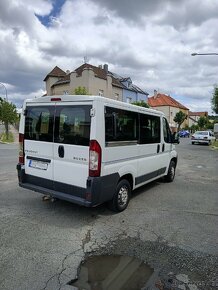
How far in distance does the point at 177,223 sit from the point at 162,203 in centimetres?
128

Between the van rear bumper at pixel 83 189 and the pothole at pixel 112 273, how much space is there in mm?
1209

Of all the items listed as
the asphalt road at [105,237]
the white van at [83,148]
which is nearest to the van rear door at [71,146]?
the white van at [83,148]

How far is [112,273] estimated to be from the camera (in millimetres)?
3395

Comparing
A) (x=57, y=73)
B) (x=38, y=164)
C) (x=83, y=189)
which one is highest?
(x=57, y=73)

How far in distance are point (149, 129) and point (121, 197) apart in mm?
1937

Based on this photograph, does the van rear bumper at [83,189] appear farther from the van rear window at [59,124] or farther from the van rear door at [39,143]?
the van rear window at [59,124]

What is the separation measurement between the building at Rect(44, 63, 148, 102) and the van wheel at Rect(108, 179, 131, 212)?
104ft

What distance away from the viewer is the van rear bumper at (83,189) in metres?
4.79

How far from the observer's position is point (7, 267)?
11.4 feet

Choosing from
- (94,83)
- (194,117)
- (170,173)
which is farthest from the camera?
(194,117)

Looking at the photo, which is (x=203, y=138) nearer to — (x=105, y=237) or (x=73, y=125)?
(x=73, y=125)

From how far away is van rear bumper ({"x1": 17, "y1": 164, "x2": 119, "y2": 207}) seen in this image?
479cm

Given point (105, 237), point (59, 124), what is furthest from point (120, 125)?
point (105, 237)

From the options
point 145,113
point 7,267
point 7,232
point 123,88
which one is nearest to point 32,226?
point 7,232
